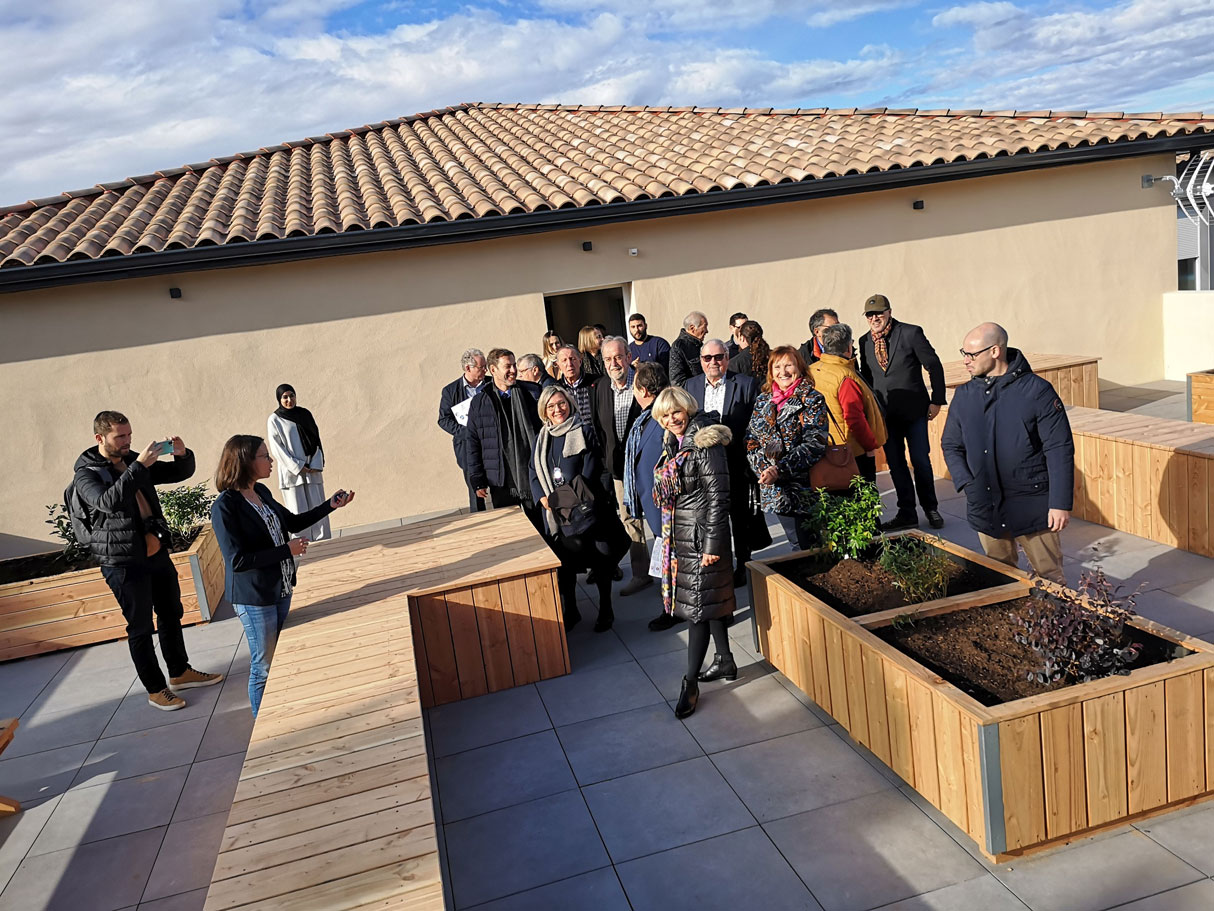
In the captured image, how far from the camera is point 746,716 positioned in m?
4.57

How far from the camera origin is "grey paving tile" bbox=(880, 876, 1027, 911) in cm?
307

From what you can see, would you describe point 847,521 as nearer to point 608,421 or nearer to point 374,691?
point 608,421

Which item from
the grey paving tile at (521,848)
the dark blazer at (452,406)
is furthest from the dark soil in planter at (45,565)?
the grey paving tile at (521,848)

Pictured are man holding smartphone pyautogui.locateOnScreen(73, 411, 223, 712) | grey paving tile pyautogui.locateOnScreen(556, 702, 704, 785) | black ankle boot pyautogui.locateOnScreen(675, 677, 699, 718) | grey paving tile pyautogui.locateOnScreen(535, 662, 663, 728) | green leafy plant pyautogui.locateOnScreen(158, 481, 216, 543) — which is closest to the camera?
grey paving tile pyautogui.locateOnScreen(556, 702, 704, 785)

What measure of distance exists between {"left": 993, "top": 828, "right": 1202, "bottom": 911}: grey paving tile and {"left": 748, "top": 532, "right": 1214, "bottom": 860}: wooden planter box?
0.25 ft

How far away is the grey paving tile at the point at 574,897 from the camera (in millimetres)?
3330

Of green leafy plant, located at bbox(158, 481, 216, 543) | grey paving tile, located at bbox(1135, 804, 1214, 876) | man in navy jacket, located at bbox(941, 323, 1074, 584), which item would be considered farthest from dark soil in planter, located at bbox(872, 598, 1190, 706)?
green leafy plant, located at bbox(158, 481, 216, 543)

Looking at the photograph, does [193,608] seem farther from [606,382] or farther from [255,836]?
[255,836]

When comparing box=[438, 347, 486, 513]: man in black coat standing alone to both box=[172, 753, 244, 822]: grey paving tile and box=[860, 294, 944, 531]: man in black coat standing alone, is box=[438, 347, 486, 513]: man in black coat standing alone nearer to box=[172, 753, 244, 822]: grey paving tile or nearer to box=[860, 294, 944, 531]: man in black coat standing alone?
box=[172, 753, 244, 822]: grey paving tile

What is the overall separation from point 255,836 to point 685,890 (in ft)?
5.15

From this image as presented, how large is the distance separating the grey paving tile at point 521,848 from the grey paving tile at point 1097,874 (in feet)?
5.19

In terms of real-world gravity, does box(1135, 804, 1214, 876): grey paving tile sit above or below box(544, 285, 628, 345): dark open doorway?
below

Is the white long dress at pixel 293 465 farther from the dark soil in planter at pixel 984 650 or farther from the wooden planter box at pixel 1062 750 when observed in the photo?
the wooden planter box at pixel 1062 750

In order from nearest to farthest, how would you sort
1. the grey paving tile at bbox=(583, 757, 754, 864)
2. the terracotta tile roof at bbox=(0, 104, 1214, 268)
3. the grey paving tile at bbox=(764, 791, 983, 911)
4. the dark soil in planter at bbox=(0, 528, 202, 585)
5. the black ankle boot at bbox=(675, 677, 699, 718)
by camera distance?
1. the grey paving tile at bbox=(764, 791, 983, 911)
2. the grey paving tile at bbox=(583, 757, 754, 864)
3. the black ankle boot at bbox=(675, 677, 699, 718)
4. the dark soil in planter at bbox=(0, 528, 202, 585)
5. the terracotta tile roof at bbox=(0, 104, 1214, 268)
